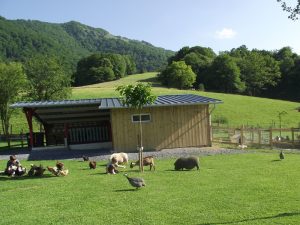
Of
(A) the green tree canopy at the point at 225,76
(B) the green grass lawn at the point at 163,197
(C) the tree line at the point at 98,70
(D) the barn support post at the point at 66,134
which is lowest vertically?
(B) the green grass lawn at the point at 163,197

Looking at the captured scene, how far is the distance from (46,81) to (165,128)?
20.8 meters

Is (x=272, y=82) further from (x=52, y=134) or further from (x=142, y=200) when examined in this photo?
(x=142, y=200)

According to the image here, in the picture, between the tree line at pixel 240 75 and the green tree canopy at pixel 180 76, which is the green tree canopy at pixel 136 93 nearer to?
the tree line at pixel 240 75

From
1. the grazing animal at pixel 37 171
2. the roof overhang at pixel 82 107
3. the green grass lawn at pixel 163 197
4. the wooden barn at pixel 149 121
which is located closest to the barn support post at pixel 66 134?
the wooden barn at pixel 149 121

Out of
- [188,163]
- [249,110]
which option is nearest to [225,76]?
[249,110]

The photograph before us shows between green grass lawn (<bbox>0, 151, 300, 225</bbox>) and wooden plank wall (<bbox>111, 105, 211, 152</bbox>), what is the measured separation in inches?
304

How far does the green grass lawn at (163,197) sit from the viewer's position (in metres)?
8.59

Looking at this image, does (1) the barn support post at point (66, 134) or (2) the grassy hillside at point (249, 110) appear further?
(2) the grassy hillside at point (249, 110)

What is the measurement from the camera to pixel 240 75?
311 ft

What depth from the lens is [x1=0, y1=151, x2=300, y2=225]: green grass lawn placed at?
8586 millimetres

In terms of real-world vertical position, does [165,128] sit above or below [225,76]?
below

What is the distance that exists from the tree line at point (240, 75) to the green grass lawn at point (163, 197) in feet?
238

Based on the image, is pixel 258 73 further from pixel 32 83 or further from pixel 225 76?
pixel 32 83

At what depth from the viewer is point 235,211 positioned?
28.9ft
